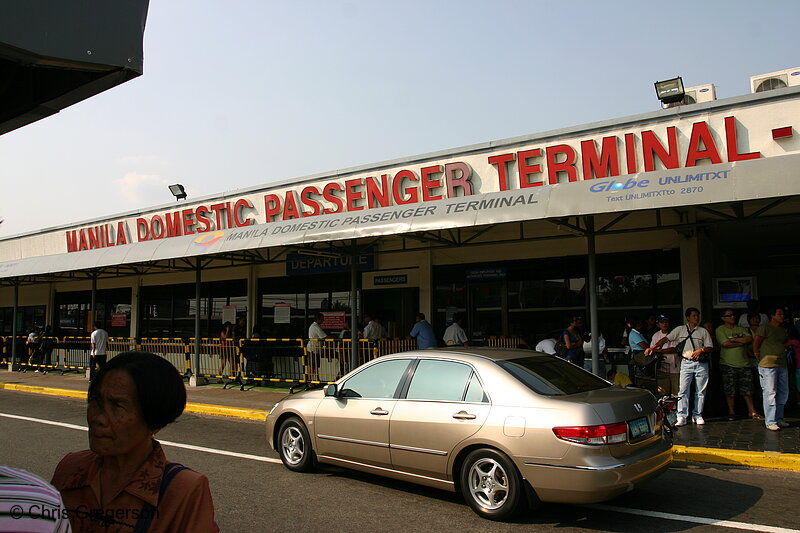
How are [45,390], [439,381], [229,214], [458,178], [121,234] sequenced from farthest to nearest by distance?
[121,234], [229,214], [45,390], [458,178], [439,381]

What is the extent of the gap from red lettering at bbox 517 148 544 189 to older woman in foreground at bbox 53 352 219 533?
38.1 ft

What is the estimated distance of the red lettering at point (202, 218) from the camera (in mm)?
18516

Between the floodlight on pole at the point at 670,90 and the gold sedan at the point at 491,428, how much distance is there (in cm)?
781

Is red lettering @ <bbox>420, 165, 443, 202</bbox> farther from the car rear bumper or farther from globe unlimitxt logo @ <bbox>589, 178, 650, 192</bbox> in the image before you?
the car rear bumper

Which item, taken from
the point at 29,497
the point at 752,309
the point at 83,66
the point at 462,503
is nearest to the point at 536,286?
the point at 752,309

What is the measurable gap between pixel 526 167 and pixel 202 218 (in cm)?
1029

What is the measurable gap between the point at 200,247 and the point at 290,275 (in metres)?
4.20

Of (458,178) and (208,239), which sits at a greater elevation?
(458,178)

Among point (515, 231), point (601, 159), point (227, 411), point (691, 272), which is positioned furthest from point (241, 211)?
point (691, 272)

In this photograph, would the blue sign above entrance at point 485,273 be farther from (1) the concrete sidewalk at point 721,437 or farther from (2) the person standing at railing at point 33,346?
(2) the person standing at railing at point 33,346

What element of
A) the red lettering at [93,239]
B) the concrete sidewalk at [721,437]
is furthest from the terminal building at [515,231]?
the concrete sidewalk at [721,437]

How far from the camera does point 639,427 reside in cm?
541

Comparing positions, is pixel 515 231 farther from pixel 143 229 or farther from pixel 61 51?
pixel 143 229

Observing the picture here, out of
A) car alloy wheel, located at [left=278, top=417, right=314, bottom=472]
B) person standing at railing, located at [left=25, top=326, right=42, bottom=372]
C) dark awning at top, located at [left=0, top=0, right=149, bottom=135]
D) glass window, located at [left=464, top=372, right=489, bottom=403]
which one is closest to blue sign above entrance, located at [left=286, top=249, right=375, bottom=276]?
car alloy wheel, located at [left=278, top=417, right=314, bottom=472]
